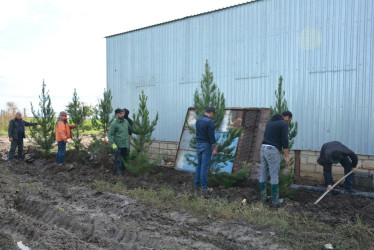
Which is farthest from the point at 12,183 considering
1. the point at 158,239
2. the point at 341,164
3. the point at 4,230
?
the point at 341,164

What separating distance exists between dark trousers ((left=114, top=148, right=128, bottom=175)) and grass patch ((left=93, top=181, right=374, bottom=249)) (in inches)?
75.8

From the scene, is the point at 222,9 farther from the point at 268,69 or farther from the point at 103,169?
the point at 103,169

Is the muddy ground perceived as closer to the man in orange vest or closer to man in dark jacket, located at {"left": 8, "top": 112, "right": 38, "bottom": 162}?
the man in orange vest

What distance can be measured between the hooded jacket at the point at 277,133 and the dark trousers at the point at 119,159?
4711 mm

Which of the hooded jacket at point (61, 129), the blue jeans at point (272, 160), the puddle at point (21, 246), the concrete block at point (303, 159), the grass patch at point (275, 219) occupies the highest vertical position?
the hooded jacket at point (61, 129)

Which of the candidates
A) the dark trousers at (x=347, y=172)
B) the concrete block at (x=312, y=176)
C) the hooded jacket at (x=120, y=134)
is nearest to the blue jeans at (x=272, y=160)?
the dark trousers at (x=347, y=172)

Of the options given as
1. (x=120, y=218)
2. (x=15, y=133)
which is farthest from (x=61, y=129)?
(x=120, y=218)

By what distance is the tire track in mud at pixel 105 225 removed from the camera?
473cm

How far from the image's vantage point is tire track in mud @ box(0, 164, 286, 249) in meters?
4.73

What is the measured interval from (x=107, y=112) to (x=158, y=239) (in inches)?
330

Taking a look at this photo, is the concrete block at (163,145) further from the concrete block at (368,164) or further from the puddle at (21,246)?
the puddle at (21,246)

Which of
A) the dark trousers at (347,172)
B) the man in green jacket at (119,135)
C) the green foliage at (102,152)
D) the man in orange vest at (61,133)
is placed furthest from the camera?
the green foliage at (102,152)

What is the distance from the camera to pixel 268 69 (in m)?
9.77

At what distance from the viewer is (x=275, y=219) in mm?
5539
